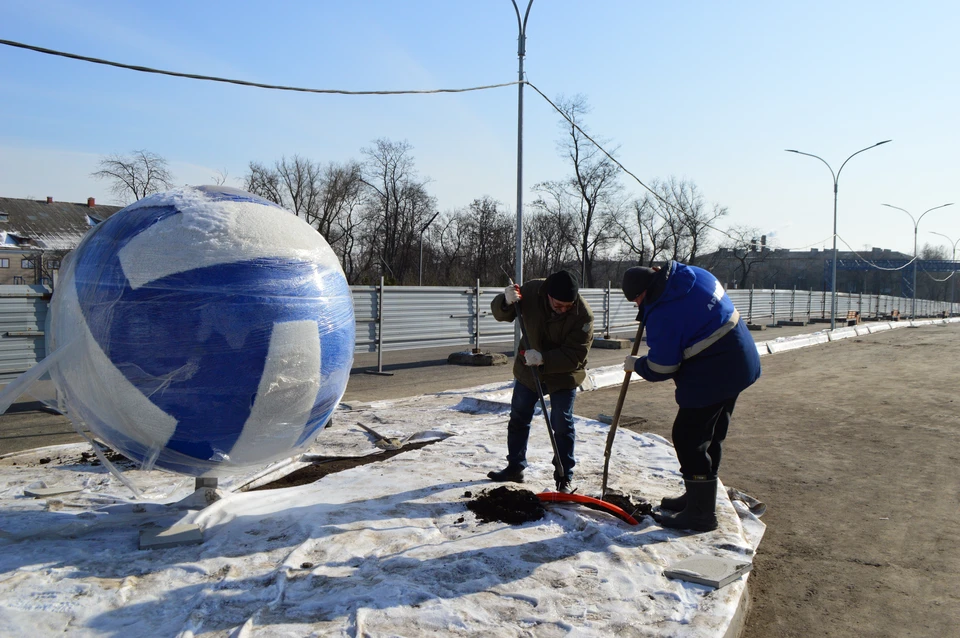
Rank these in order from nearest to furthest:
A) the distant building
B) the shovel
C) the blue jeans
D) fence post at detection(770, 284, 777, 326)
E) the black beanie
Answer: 1. the black beanie
2. the blue jeans
3. the shovel
4. fence post at detection(770, 284, 777, 326)
5. the distant building

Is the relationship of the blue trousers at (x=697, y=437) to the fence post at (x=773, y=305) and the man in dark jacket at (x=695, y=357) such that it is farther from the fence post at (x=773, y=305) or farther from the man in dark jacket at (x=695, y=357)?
the fence post at (x=773, y=305)

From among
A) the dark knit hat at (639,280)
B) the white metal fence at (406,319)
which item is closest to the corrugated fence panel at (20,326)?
the white metal fence at (406,319)

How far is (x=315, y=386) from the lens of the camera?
14.0ft

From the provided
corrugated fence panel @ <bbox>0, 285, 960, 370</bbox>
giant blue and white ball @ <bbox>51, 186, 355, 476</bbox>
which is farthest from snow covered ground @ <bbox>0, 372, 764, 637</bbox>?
corrugated fence panel @ <bbox>0, 285, 960, 370</bbox>

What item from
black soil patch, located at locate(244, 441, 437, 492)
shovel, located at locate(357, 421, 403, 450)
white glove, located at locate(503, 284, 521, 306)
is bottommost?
black soil patch, located at locate(244, 441, 437, 492)

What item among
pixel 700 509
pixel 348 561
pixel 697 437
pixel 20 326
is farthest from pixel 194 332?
pixel 20 326

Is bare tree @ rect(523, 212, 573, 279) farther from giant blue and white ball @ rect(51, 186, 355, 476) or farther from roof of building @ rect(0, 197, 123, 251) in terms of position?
giant blue and white ball @ rect(51, 186, 355, 476)

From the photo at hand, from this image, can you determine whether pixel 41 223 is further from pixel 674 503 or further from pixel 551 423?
pixel 674 503

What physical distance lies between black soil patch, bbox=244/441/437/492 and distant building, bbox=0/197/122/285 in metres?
48.8

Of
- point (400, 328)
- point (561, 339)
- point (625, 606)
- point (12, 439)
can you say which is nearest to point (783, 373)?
point (400, 328)

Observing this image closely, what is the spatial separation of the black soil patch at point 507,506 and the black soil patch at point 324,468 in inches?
64.0

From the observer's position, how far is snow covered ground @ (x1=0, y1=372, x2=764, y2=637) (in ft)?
11.1

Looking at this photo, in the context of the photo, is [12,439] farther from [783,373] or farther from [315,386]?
[783,373]

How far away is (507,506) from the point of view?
5020 mm
